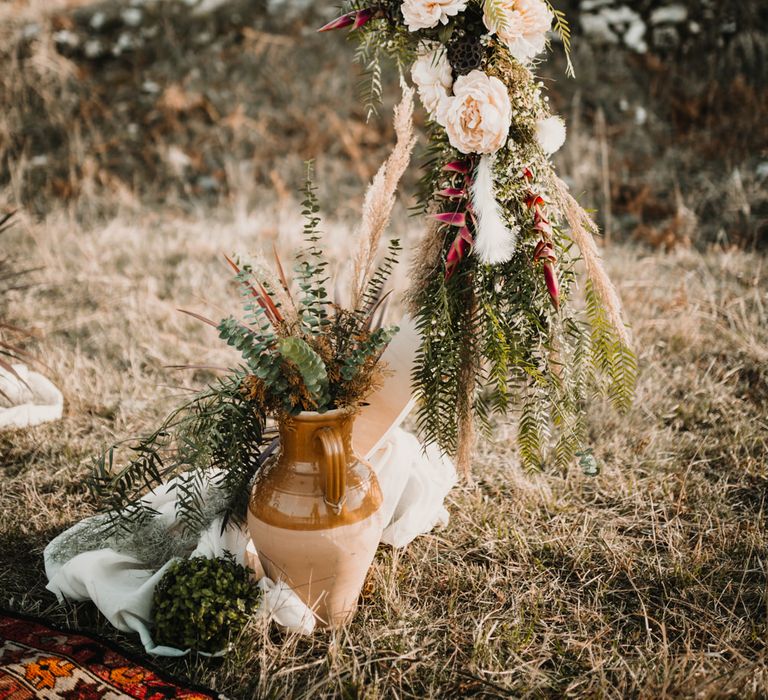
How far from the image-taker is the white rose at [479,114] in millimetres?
1992

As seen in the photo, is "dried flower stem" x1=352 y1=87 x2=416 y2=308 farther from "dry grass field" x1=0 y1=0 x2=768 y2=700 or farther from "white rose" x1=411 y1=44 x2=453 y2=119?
"dry grass field" x1=0 y1=0 x2=768 y2=700

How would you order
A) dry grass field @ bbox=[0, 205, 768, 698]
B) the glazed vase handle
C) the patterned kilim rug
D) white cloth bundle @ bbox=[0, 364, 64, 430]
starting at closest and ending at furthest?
the patterned kilim rug, the glazed vase handle, dry grass field @ bbox=[0, 205, 768, 698], white cloth bundle @ bbox=[0, 364, 64, 430]

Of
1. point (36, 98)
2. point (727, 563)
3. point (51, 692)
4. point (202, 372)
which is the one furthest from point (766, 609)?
point (36, 98)

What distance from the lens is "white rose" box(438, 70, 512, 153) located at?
6.54 ft

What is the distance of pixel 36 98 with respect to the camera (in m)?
7.76

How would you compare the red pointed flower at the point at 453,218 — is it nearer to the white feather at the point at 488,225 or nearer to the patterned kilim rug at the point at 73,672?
the white feather at the point at 488,225

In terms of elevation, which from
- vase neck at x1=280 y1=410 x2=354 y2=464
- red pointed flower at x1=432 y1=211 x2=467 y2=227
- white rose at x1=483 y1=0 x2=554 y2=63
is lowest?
vase neck at x1=280 y1=410 x2=354 y2=464

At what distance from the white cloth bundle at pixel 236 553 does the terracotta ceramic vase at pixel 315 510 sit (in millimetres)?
95

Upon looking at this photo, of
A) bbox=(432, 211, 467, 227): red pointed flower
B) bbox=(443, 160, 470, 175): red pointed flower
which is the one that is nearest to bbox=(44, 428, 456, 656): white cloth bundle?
bbox=(432, 211, 467, 227): red pointed flower

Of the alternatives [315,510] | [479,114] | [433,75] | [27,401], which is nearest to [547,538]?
[315,510]

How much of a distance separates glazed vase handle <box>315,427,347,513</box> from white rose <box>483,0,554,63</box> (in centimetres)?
114

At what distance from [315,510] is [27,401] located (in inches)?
78.8

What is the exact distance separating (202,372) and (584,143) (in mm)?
4510

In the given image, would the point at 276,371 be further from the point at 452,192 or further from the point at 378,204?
the point at 452,192
